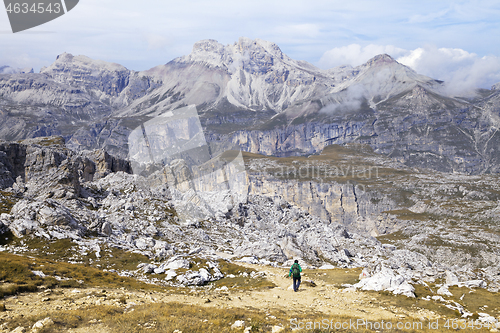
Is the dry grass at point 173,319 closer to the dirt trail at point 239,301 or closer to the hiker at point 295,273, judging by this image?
the dirt trail at point 239,301

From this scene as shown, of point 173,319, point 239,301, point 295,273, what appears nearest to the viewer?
point 173,319

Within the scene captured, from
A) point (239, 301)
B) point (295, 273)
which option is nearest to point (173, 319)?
point (239, 301)

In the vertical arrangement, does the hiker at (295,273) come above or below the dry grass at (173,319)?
below

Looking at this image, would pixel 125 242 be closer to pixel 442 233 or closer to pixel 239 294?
pixel 239 294

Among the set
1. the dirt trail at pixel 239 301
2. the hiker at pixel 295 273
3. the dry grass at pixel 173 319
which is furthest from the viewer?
the hiker at pixel 295 273

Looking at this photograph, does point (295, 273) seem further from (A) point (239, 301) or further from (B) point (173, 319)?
(B) point (173, 319)

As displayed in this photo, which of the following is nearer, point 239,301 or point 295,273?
point 239,301

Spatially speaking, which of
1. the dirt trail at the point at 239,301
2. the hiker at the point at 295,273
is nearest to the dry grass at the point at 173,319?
the dirt trail at the point at 239,301

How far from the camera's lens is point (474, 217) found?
198875mm

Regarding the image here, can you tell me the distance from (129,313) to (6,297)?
8.66 m

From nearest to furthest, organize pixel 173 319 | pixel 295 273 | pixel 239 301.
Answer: pixel 173 319
pixel 239 301
pixel 295 273

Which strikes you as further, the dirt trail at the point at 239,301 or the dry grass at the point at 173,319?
the dirt trail at the point at 239,301

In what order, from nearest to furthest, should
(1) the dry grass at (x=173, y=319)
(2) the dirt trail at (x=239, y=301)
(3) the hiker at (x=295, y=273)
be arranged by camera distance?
1. (1) the dry grass at (x=173, y=319)
2. (2) the dirt trail at (x=239, y=301)
3. (3) the hiker at (x=295, y=273)

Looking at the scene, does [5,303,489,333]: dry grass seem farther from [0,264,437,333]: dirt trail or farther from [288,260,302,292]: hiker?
[288,260,302,292]: hiker
